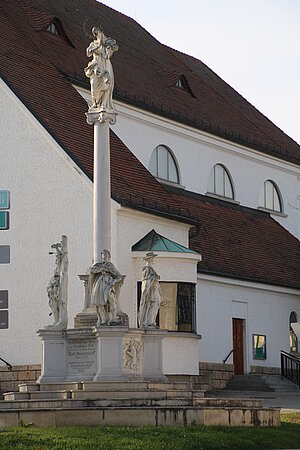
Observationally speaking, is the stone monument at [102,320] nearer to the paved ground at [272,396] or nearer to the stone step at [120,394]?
the stone step at [120,394]

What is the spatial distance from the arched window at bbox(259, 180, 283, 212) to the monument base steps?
74.7 ft

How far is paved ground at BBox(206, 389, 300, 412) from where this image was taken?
30228mm

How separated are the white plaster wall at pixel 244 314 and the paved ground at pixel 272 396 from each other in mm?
1929

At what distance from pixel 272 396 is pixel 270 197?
48.8ft

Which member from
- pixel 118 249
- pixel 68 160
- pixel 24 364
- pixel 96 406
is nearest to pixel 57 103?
pixel 68 160

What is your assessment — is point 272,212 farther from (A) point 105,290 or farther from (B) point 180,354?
(A) point 105,290

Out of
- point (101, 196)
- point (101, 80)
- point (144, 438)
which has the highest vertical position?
point (101, 80)

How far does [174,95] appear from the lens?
43500 millimetres

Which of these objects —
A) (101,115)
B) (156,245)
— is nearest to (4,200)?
(156,245)

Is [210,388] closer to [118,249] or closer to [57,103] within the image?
[118,249]

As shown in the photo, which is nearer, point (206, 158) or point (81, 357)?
point (81, 357)

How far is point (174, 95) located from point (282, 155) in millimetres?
6694

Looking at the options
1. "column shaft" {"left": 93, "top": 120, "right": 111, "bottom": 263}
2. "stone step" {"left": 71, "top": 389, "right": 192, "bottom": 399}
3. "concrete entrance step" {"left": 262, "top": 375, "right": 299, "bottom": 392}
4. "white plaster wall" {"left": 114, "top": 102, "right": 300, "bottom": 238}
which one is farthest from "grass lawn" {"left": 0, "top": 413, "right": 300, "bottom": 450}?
"white plaster wall" {"left": 114, "top": 102, "right": 300, "bottom": 238}

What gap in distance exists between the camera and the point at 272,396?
33.9m
